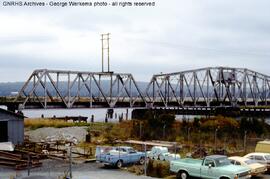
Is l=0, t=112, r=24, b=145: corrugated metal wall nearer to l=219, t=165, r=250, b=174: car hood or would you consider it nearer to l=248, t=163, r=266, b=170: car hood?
l=219, t=165, r=250, b=174: car hood

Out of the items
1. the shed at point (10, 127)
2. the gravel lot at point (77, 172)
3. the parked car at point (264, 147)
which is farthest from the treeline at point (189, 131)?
the gravel lot at point (77, 172)

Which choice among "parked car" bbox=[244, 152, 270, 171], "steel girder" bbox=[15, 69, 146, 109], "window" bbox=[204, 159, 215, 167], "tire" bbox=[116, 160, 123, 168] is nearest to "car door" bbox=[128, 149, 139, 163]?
"tire" bbox=[116, 160, 123, 168]

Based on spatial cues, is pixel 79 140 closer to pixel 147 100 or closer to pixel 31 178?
pixel 31 178

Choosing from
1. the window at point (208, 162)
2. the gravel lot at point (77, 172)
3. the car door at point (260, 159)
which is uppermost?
the window at point (208, 162)

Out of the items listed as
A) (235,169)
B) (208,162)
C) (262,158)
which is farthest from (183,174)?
(262,158)

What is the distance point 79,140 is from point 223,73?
64.4 meters

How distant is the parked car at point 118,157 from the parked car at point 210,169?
5119 mm

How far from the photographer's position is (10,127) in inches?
Result: 1586

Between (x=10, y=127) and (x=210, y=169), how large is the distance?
21.9 metres

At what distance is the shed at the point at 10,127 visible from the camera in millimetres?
40125

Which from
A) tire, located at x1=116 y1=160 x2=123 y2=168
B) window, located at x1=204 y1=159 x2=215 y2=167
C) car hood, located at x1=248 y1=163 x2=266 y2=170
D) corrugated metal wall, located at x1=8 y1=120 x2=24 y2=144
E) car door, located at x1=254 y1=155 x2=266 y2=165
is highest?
corrugated metal wall, located at x1=8 y1=120 x2=24 y2=144

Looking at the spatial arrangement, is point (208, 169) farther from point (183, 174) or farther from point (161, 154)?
point (161, 154)

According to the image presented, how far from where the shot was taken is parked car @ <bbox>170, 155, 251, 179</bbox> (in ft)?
81.3

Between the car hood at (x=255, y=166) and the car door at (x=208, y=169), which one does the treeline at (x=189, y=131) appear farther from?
the car door at (x=208, y=169)
